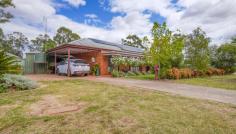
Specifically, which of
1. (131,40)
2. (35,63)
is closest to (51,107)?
(35,63)

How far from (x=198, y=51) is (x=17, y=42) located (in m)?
36.7

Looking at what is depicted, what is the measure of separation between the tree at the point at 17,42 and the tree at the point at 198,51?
34.2m

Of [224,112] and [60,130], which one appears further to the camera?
[224,112]

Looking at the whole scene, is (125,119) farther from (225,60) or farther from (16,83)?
(225,60)

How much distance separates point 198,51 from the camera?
53.8ft

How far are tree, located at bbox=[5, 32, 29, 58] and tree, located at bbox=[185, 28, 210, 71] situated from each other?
34.2 meters

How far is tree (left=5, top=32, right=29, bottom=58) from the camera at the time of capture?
3376 cm

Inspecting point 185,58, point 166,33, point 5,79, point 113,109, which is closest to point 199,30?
point 185,58

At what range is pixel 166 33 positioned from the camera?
12562 mm

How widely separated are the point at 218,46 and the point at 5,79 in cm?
2369

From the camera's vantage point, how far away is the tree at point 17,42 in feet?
111

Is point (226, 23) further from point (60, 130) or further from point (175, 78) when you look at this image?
point (60, 130)

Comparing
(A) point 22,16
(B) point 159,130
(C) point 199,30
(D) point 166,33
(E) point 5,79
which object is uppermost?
(A) point 22,16

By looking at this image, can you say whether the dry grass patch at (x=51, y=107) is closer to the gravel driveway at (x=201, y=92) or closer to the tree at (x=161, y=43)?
the gravel driveway at (x=201, y=92)
